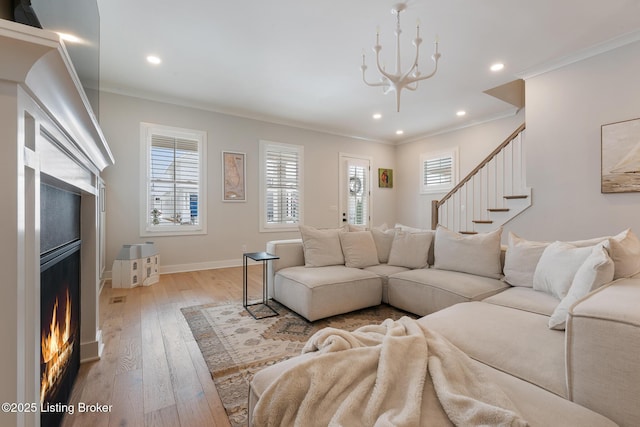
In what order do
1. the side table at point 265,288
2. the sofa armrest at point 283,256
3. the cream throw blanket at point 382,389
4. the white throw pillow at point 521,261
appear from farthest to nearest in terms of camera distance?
the sofa armrest at point 283,256, the side table at point 265,288, the white throw pillow at point 521,261, the cream throw blanket at point 382,389

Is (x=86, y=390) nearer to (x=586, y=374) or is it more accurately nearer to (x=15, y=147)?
(x=15, y=147)

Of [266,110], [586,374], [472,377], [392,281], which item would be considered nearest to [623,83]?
[392,281]

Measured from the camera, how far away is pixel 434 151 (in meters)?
6.44

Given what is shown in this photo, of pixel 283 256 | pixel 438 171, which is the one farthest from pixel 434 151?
pixel 283 256

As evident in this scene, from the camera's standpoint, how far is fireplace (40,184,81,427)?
40.2 inches

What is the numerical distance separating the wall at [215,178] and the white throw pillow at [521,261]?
399 cm

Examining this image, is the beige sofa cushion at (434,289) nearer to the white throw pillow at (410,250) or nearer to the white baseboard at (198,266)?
the white throw pillow at (410,250)

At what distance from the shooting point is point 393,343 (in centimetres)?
103

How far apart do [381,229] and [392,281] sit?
85cm

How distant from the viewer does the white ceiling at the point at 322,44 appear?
254 cm

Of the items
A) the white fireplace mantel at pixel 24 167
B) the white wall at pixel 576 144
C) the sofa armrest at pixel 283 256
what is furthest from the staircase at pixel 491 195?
the white fireplace mantel at pixel 24 167

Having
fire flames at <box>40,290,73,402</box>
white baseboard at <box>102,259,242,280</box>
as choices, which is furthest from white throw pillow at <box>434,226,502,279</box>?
white baseboard at <box>102,259,242,280</box>

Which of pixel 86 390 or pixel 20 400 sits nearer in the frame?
pixel 20 400

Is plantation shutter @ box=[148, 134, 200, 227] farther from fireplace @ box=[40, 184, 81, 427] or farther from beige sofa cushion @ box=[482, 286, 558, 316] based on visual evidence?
beige sofa cushion @ box=[482, 286, 558, 316]
